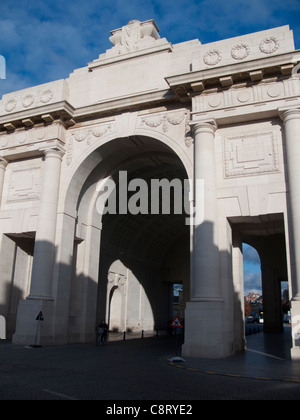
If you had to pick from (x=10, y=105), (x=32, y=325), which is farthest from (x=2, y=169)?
(x=32, y=325)

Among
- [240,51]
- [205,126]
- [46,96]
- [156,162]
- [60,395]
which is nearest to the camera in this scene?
[60,395]

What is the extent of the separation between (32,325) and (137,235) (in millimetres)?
15105

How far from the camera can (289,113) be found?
663 inches

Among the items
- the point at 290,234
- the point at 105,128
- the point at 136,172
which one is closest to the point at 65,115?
the point at 105,128

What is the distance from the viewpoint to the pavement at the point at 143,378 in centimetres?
789

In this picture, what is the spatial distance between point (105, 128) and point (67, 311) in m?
9.88

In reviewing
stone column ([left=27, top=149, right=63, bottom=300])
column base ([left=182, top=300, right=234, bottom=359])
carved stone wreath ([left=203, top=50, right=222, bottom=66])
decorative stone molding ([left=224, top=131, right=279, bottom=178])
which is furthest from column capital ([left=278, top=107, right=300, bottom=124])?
stone column ([left=27, top=149, right=63, bottom=300])

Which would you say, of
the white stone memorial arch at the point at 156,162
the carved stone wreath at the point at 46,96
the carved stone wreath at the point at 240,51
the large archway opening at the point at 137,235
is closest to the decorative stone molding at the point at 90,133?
the white stone memorial arch at the point at 156,162

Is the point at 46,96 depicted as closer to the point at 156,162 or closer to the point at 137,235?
the point at 156,162

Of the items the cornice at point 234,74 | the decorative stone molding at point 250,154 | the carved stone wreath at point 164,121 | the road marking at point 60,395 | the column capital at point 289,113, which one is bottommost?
the road marking at point 60,395

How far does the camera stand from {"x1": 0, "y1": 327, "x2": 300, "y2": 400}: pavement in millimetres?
7891

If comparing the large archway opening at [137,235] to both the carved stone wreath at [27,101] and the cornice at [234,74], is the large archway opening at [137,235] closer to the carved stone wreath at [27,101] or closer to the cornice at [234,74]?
the cornice at [234,74]

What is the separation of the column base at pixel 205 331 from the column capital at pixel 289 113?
818 cm
